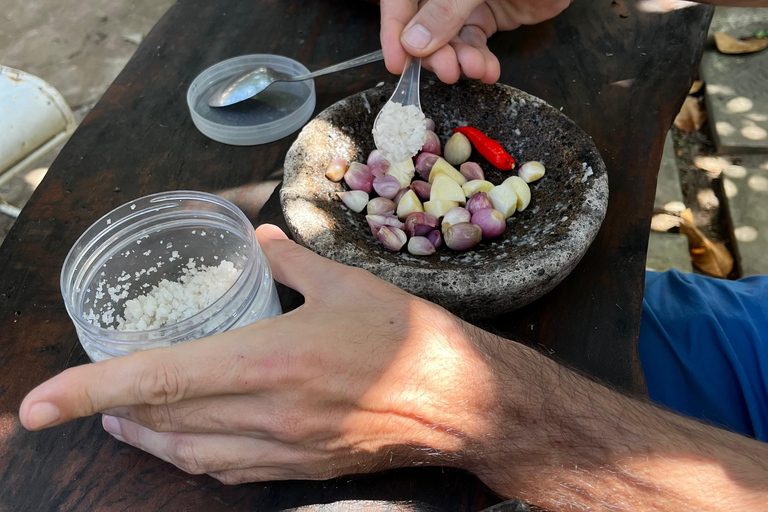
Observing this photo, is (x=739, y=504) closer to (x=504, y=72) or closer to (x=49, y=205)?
(x=504, y=72)

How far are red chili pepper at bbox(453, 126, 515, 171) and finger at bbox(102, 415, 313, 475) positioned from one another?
2.35 ft

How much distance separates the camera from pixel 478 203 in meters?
1.05

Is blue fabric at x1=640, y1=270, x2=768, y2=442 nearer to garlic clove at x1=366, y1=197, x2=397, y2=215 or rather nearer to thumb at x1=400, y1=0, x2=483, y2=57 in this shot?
garlic clove at x1=366, y1=197, x2=397, y2=215

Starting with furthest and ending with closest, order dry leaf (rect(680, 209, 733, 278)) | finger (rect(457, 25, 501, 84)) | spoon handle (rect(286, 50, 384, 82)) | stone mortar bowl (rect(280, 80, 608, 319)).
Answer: dry leaf (rect(680, 209, 733, 278)) → spoon handle (rect(286, 50, 384, 82)) → finger (rect(457, 25, 501, 84)) → stone mortar bowl (rect(280, 80, 608, 319))

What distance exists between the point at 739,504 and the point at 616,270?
44cm

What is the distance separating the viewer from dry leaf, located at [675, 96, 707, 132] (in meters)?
2.64

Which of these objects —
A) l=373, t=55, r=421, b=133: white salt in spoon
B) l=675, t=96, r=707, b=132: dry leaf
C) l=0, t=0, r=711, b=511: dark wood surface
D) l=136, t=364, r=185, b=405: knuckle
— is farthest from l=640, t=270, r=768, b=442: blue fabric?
l=675, t=96, r=707, b=132: dry leaf

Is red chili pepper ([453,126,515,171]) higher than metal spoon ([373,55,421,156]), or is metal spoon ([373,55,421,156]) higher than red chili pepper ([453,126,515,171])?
metal spoon ([373,55,421,156])

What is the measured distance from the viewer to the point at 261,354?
0.66 m

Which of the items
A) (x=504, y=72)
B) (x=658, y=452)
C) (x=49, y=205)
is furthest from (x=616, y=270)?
(x=49, y=205)

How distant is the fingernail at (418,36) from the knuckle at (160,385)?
33.1 inches

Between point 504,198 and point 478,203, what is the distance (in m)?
0.06

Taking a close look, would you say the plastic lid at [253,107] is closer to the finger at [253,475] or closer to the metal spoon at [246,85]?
the metal spoon at [246,85]

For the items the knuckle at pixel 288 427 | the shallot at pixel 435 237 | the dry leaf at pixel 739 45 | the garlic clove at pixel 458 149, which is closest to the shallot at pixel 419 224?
the shallot at pixel 435 237
